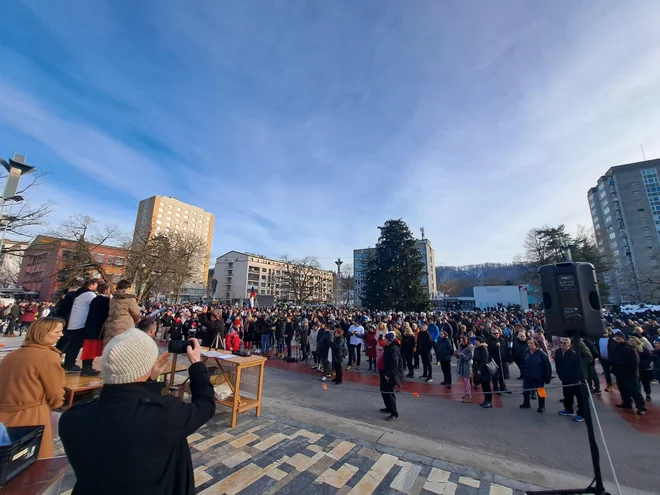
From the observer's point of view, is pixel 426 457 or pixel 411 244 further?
pixel 411 244

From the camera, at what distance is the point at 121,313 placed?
4770mm

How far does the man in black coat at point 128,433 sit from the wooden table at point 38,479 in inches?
23.7

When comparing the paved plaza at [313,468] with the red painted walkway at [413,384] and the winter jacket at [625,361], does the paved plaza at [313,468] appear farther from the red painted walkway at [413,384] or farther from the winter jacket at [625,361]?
the winter jacket at [625,361]

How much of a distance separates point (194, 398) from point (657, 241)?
8777cm

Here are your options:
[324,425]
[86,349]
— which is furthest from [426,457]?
[86,349]

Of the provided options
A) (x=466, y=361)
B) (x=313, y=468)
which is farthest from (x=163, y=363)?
(x=466, y=361)

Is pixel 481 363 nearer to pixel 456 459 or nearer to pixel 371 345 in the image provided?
pixel 456 459

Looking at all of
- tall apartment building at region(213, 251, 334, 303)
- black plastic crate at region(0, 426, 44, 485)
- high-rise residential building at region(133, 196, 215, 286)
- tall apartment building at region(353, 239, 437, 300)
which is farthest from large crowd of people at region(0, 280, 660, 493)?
high-rise residential building at region(133, 196, 215, 286)

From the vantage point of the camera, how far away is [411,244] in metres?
29.3

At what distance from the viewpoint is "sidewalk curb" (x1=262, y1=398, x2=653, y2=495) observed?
367 cm

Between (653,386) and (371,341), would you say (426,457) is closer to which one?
(371,341)

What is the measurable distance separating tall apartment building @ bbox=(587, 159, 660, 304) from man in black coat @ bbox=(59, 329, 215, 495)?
76315 mm

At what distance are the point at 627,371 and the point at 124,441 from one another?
950cm

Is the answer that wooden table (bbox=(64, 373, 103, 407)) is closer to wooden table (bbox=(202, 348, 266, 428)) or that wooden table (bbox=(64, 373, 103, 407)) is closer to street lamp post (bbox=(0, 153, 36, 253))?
wooden table (bbox=(202, 348, 266, 428))
